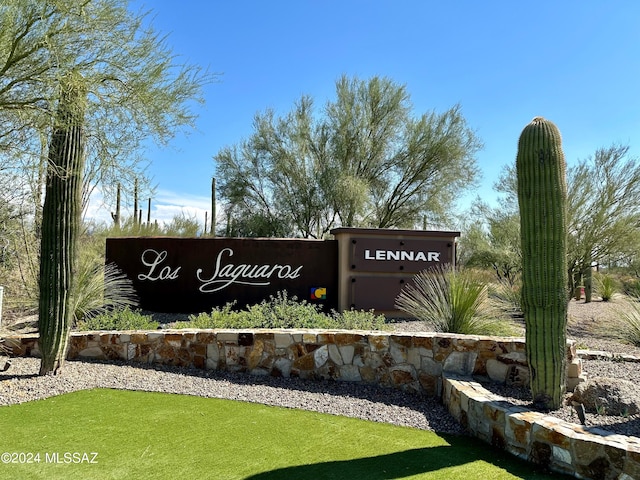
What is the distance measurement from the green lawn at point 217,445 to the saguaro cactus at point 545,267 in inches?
39.1

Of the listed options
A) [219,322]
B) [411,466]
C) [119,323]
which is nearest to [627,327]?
[411,466]

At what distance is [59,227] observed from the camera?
5.57 metres

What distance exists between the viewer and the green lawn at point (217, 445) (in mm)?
3506

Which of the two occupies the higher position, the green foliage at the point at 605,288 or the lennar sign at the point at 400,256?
the lennar sign at the point at 400,256

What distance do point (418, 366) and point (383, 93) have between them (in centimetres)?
1613

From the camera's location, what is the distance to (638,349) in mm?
8039

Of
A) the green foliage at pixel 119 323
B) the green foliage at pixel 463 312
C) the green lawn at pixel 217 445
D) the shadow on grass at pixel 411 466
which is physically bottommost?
the shadow on grass at pixel 411 466

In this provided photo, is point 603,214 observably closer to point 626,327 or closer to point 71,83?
point 626,327

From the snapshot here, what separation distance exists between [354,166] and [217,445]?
687 inches

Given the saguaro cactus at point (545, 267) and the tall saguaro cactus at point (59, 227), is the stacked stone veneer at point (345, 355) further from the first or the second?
the tall saguaro cactus at point (59, 227)

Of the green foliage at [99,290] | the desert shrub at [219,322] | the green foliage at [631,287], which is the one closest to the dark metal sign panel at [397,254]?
the desert shrub at [219,322]

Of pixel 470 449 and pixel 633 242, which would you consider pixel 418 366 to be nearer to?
pixel 470 449

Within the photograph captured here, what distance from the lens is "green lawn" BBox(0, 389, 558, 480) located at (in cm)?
351

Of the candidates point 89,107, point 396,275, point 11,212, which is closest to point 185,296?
point 11,212
